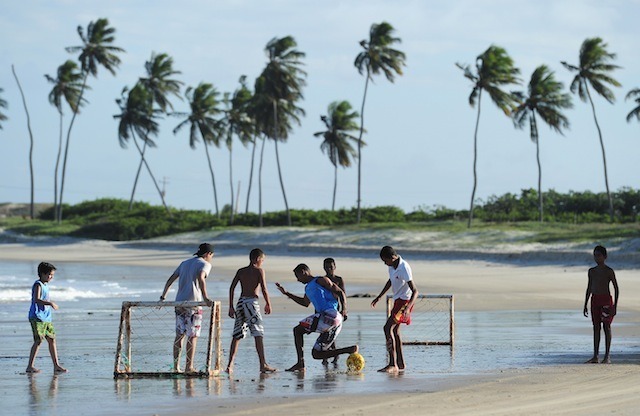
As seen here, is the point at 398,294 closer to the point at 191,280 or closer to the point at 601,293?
the point at 191,280

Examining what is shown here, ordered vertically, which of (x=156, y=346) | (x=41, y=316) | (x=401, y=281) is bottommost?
(x=156, y=346)

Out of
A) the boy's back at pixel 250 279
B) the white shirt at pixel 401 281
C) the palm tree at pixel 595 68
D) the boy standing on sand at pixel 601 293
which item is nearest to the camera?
the boy's back at pixel 250 279

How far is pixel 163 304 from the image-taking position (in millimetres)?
12258

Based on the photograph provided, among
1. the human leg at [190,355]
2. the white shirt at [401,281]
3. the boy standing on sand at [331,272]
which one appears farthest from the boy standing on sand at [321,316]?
the human leg at [190,355]

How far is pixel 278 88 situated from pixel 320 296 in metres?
62.2

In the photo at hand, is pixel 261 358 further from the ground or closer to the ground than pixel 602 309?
closer to the ground

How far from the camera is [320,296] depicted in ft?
43.4

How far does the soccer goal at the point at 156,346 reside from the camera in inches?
489

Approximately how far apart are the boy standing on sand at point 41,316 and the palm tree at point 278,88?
5875cm

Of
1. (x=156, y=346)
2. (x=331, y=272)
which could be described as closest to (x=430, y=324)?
(x=156, y=346)

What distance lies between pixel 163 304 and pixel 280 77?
62.8 metres

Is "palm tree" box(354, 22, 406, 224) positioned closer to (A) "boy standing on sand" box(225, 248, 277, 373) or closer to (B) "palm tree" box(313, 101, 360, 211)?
(B) "palm tree" box(313, 101, 360, 211)

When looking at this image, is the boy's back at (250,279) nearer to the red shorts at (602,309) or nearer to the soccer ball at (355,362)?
the soccer ball at (355,362)

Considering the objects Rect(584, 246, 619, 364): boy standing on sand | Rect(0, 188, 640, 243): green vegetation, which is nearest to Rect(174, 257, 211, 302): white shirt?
Rect(584, 246, 619, 364): boy standing on sand
